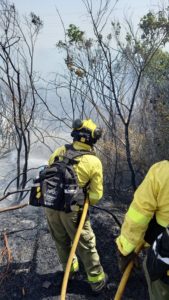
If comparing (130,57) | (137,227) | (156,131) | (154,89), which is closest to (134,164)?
(156,131)

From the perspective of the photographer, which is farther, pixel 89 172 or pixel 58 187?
pixel 89 172

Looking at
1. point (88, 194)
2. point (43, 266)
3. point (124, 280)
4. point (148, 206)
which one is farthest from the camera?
point (43, 266)

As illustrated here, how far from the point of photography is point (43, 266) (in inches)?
178

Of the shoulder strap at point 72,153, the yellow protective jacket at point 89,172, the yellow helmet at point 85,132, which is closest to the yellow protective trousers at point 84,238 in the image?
the yellow protective jacket at point 89,172

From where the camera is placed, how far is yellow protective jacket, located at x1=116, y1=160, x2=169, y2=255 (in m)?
2.39

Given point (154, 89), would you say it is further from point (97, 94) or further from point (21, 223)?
point (21, 223)

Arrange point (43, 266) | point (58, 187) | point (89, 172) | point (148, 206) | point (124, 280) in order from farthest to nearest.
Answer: point (43, 266) < point (89, 172) < point (58, 187) < point (124, 280) < point (148, 206)

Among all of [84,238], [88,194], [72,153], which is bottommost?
[84,238]

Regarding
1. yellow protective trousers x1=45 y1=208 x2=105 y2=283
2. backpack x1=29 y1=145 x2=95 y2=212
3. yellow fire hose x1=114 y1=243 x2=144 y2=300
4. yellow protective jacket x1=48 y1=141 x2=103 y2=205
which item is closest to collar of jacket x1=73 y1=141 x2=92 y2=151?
yellow protective jacket x1=48 y1=141 x2=103 y2=205

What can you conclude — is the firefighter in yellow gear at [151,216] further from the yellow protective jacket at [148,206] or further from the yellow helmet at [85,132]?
the yellow helmet at [85,132]

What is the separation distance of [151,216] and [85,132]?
1.75m

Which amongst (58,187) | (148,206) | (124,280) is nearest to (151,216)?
(148,206)

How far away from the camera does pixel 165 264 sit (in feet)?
7.07

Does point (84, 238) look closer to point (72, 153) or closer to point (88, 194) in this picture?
point (88, 194)
